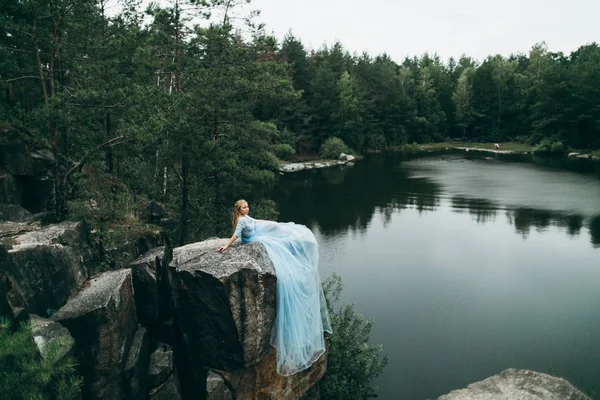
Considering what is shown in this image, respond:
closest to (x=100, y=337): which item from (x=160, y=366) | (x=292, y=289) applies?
(x=160, y=366)

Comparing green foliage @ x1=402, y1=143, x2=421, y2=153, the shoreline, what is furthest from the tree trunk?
green foliage @ x1=402, y1=143, x2=421, y2=153

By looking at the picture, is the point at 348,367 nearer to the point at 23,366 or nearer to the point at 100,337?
the point at 100,337

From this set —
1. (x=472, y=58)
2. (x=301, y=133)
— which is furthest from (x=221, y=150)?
(x=472, y=58)

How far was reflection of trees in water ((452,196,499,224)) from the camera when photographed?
33703 mm

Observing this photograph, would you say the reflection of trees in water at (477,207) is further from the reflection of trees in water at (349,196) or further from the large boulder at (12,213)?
the large boulder at (12,213)

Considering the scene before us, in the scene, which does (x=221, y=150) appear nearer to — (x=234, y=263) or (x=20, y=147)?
(x=20, y=147)

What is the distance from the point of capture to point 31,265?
10047mm

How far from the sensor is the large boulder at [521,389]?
36.3 feet

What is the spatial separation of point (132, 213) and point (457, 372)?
12.8 meters

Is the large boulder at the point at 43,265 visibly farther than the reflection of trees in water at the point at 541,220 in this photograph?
No

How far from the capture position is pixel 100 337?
9836 mm

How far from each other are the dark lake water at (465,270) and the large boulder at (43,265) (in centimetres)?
1000

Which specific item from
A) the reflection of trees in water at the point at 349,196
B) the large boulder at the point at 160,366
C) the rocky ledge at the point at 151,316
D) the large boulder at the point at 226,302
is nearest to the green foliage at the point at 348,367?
the rocky ledge at the point at 151,316

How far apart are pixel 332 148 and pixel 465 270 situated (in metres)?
46.6
